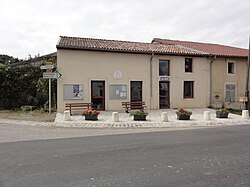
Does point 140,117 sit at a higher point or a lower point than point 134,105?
lower

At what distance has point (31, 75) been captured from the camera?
17.2 m

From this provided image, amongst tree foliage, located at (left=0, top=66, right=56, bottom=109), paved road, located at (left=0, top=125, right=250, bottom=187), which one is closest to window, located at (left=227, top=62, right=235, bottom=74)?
paved road, located at (left=0, top=125, right=250, bottom=187)

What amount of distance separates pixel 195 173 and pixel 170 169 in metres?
0.48

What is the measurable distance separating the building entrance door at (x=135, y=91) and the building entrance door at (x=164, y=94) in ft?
5.95

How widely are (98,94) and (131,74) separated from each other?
9.72ft

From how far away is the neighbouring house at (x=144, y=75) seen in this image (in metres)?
15.0

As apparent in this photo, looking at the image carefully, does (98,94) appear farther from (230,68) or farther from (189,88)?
(230,68)

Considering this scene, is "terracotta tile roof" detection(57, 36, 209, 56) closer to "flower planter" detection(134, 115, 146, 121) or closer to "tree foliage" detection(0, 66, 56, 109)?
"tree foliage" detection(0, 66, 56, 109)

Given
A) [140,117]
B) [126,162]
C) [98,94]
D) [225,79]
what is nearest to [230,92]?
[225,79]

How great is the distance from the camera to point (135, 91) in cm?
1659

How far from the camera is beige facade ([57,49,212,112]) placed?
14.9 metres

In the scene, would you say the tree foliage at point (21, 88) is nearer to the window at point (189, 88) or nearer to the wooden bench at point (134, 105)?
the wooden bench at point (134, 105)

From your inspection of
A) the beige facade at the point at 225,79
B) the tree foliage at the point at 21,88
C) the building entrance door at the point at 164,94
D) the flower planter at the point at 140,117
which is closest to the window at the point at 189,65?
the beige facade at the point at 225,79

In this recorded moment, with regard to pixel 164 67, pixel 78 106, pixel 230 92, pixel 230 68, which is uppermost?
pixel 230 68
